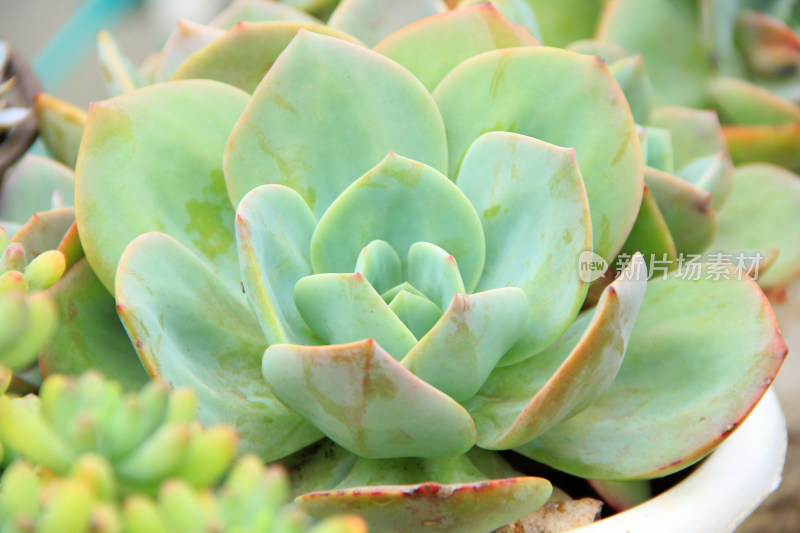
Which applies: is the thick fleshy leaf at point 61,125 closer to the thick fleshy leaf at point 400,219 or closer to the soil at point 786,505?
the thick fleshy leaf at point 400,219

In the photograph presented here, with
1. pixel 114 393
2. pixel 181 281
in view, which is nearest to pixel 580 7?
pixel 181 281

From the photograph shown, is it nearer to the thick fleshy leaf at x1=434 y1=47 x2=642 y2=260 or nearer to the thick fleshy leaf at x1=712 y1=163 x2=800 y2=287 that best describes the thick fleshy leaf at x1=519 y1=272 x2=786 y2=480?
the thick fleshy leaf at x1=434 y1=47 x2=642 y2=260

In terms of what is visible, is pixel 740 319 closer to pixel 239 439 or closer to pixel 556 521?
pixel 556 521

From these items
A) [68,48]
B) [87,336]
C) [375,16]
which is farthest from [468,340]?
[68,48]

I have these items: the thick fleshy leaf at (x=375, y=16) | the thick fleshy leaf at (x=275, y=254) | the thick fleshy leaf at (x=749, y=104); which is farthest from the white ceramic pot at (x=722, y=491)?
the thick fleshy leaf at (x=749, y=104)

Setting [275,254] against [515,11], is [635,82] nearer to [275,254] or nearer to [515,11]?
[515,11]
